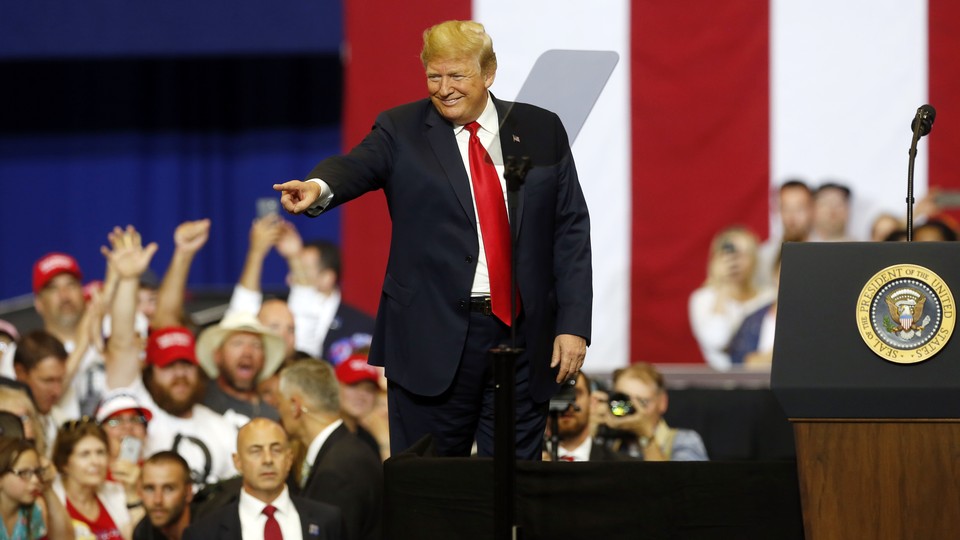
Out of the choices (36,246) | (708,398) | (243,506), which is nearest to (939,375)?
(243,506)

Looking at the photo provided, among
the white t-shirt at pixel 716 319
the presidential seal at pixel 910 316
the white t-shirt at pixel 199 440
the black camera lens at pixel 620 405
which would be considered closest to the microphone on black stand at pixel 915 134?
the presidential seal at pixel 910 316

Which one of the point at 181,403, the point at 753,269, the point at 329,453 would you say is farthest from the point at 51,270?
the point at 753,269

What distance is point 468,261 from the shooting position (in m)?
3.65

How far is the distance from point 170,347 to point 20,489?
1.63 m

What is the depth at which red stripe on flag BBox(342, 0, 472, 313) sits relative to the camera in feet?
28.2

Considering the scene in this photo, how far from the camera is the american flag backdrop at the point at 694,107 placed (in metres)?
8.43

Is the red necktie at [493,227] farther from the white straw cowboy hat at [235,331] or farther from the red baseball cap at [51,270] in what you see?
the red baseball cap at [51,270]

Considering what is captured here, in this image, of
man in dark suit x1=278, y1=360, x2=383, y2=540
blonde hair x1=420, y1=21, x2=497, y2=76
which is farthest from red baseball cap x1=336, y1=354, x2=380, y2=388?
blonde hair x1=420, y1=21, x2=497, y2=76

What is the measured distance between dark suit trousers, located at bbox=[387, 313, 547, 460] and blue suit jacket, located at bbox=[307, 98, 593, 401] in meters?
0.04

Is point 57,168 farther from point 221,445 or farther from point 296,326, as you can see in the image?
point 221,445

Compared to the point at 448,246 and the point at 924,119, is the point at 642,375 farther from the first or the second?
the point at 924,119

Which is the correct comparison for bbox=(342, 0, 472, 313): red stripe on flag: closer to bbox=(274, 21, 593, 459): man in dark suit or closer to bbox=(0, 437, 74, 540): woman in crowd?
bbox=(0, 437, 74, 540): woman in crowd

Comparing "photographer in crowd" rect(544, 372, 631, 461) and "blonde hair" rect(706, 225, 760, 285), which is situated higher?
"blonde hair" rect(706, 225, 760, 285)

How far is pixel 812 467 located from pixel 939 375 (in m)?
0.34
